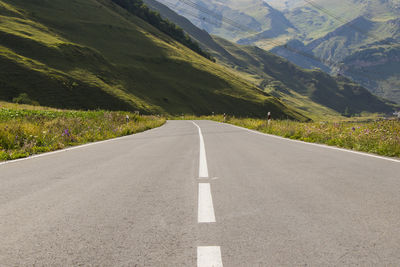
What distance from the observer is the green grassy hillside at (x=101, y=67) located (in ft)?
194

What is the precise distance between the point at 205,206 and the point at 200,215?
0.39 meters

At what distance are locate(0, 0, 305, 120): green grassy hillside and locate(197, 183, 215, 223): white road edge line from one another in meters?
53.9

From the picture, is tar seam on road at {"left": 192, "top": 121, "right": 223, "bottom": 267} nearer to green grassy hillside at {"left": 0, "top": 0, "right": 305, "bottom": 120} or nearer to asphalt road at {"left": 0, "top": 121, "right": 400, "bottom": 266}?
asphalt road at {"left": 0, "top": 121, "right": 400, "bottom": 266}

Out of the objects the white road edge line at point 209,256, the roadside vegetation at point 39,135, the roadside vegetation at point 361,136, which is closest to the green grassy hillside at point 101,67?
the roadside vegetation at point 39,135

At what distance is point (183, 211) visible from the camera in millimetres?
4234

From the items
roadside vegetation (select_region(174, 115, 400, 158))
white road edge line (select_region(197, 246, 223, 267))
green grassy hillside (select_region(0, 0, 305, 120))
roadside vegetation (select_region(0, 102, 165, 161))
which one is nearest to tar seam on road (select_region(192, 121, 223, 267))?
white road edge line (select_region(197, 246, 223, 267))

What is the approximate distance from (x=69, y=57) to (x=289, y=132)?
68446 millimetres

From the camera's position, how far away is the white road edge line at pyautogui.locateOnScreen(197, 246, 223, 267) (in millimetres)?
2734

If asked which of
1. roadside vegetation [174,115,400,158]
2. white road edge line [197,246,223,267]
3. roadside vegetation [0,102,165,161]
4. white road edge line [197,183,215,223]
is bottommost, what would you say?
roadside vegetation [0,102,165,161]

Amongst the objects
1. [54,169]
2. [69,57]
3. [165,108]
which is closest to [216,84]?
Answer: [165,108]

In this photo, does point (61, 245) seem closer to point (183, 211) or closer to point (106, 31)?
point (183, 211)

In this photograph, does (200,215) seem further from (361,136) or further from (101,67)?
(101,67)

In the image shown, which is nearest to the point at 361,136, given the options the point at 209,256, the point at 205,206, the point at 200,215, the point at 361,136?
the point at 361,136

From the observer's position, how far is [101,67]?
79.9 m
